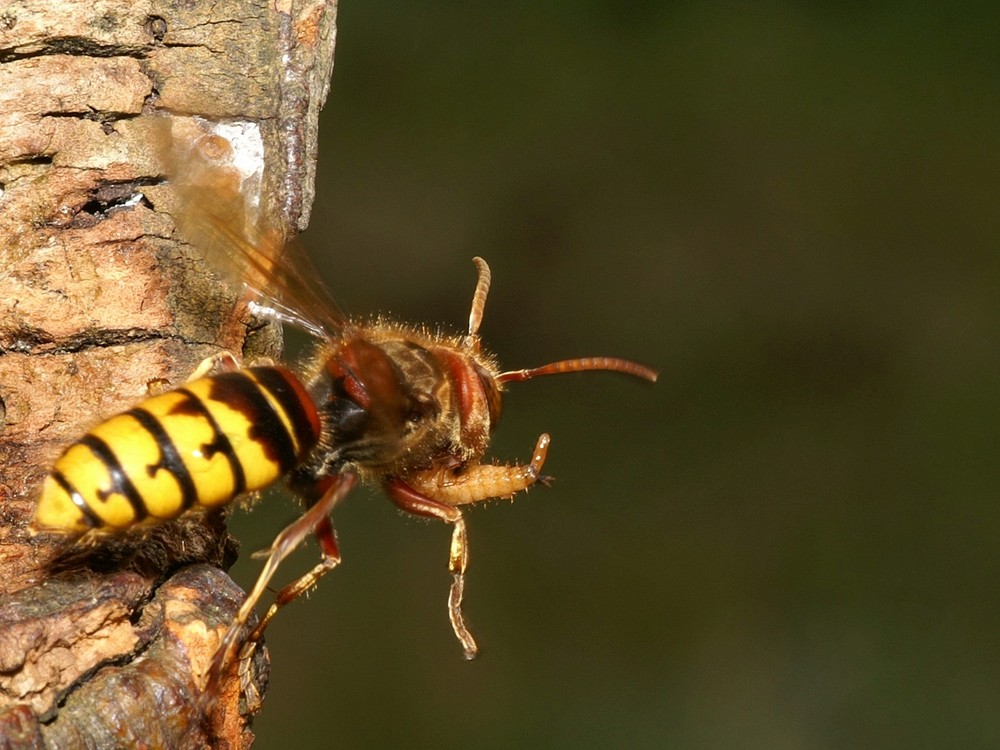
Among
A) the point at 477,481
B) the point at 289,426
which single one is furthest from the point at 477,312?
the point at 289,426

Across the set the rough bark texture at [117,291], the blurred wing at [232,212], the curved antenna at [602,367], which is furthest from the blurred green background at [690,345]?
the rough bark texture at [117,291]

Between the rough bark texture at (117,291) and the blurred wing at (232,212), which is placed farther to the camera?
the blurred wing at (232,212)

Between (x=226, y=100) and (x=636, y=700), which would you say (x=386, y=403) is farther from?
(x=636, y=700)

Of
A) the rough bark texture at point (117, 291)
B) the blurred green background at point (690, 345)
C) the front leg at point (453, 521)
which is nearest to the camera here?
the rough bark texture at point (117, 291)

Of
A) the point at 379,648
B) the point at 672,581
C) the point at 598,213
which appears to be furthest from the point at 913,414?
the point at 379,648

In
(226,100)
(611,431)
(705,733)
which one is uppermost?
(226,100)

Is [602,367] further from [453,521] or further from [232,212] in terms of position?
[232,212]

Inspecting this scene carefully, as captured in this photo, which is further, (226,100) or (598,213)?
(598,213)

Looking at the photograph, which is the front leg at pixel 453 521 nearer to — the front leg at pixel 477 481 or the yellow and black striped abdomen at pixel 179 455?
the front leg at pixel 477 481
